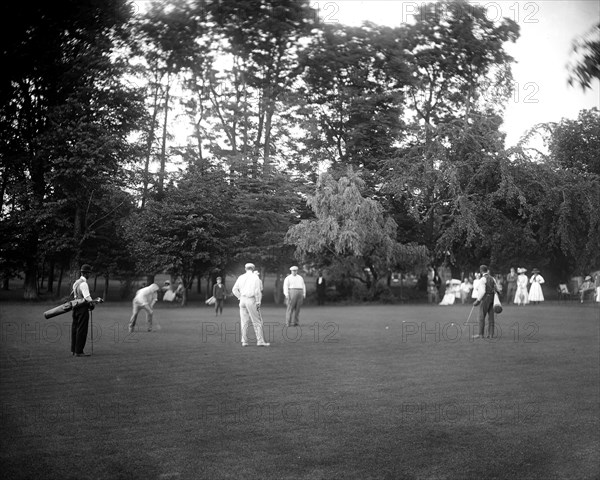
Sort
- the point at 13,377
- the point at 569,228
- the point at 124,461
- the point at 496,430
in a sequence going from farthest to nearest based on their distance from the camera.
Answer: the point at 13,377 → the point at 496,430 → the point at 124,461 → the point at 569,228

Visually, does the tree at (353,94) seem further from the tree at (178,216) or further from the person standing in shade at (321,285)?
the person standing in shade at (321,285)

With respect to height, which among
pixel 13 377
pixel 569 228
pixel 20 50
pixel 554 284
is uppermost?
pixel 20 50

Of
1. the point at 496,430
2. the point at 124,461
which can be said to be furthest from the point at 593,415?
the point at 124,461

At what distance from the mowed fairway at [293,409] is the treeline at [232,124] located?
13.7 inches

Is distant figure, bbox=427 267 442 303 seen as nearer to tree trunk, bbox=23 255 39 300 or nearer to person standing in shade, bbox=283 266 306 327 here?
person standing in shade, bbox=283 266 306 327

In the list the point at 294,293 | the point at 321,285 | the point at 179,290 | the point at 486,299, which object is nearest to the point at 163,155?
the point at 179,290

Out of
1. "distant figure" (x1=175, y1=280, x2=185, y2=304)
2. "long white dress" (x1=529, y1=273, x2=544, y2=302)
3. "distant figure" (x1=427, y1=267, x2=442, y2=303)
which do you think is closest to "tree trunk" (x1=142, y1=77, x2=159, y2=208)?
"distant figure" (x1=175, y1=280, x2=185, y2=304)

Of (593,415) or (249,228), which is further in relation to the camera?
(593,415)

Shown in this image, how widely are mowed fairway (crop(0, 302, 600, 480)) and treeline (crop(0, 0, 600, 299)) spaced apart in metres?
0.35

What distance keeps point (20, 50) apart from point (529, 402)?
695cm

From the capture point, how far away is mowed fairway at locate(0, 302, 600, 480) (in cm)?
435

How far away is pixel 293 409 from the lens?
253 inches

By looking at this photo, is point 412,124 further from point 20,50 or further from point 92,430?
point 92,430

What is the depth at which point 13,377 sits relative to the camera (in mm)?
8133
